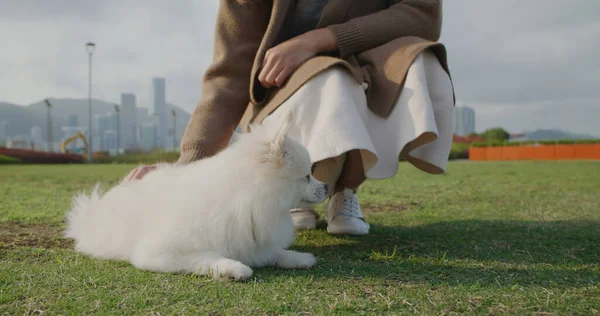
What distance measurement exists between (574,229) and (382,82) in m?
1.87

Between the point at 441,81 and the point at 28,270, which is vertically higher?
the point at 441,81

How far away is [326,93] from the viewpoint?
2.49 meters

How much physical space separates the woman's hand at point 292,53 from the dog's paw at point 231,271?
1.19 metres

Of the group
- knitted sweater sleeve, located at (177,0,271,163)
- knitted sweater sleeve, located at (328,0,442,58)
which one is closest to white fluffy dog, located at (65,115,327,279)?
knitted sweater sleeve, located at (177,0,271,163)

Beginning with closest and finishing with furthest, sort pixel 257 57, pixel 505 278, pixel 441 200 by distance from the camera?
1. pixel 505 278
2. pixel 257 57
3. pixel 441 200

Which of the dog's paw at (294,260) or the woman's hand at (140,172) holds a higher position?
the woman's hand at (140,172)

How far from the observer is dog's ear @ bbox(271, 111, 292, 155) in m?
2.17

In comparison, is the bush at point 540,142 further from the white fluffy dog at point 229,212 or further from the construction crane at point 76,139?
the white fluffy dog at point 229,212

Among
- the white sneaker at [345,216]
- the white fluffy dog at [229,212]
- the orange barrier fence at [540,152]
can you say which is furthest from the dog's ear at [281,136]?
the orange barrier fence at [540,152]

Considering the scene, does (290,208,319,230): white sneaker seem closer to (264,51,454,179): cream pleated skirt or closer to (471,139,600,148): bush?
(264,51,454,179): cream pleated skirt

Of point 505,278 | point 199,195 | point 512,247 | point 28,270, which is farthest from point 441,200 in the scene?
point 28,270

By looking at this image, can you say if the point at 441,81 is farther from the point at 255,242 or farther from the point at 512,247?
the point at 255,242

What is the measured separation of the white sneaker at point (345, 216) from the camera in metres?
3.20

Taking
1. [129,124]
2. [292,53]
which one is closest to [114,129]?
[129,124]
